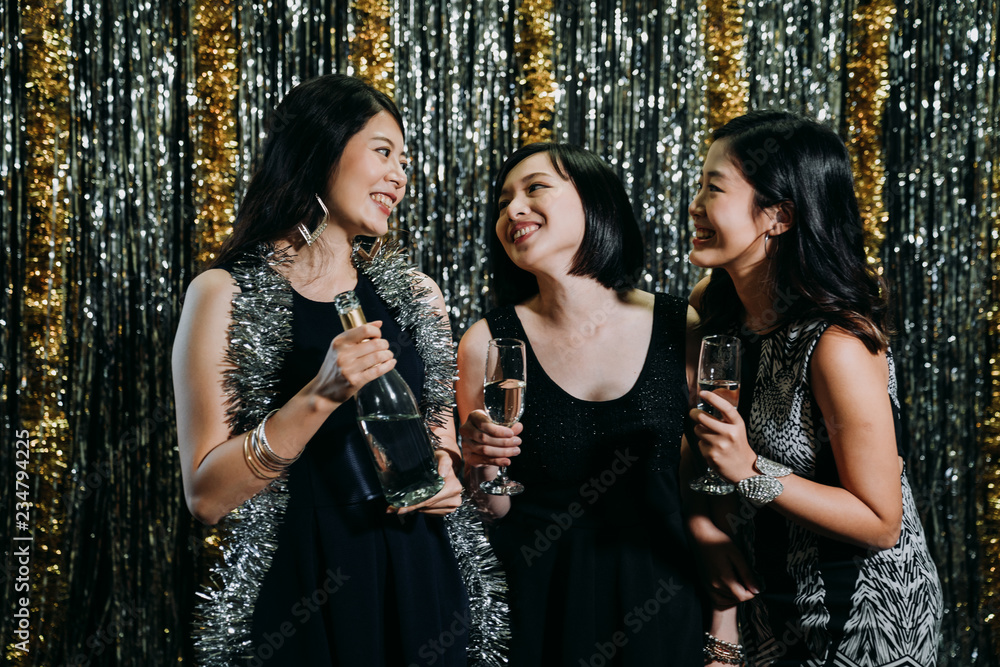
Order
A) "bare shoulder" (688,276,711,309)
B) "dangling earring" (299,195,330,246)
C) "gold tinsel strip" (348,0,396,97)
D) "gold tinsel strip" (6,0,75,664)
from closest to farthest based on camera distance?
"dangling earring" (299,195,330,246) < "bare shoulder" (688,276,711,309) < "gold tinsel strip" (6,0,75,664) < "gold tinsel strip" (348,0,396,97)

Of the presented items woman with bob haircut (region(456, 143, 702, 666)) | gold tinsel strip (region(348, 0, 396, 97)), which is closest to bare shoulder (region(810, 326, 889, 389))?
woman with bob haircut (region(456, 143, 702, 666))

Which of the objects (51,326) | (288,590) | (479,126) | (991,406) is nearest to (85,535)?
(51,326)

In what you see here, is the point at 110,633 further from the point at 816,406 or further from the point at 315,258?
the point at 816,406

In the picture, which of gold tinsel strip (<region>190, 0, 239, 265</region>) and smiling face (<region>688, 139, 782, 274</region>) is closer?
smiling face (<region>688, 139, 782, 274</region>)

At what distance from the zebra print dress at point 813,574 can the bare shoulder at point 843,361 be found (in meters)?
0.02

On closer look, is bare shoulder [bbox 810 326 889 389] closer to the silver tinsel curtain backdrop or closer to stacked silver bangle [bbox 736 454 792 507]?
stacked silver bangle [bbox 736 454 792 507]

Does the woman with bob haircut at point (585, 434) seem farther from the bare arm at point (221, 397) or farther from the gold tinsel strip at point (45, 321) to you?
the gold tinsel strip at point (45, 321)

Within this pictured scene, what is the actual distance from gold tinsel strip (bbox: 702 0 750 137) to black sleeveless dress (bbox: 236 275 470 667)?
1791 mm

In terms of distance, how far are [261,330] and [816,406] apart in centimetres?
93

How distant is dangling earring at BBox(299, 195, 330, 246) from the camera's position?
3.97 feet

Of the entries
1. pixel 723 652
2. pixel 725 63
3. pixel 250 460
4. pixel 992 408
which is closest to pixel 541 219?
pixel 250 460

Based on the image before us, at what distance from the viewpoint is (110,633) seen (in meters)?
2.20

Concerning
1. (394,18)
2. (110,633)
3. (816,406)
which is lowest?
(110,633)

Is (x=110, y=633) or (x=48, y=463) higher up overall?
(x=48, y=463)
